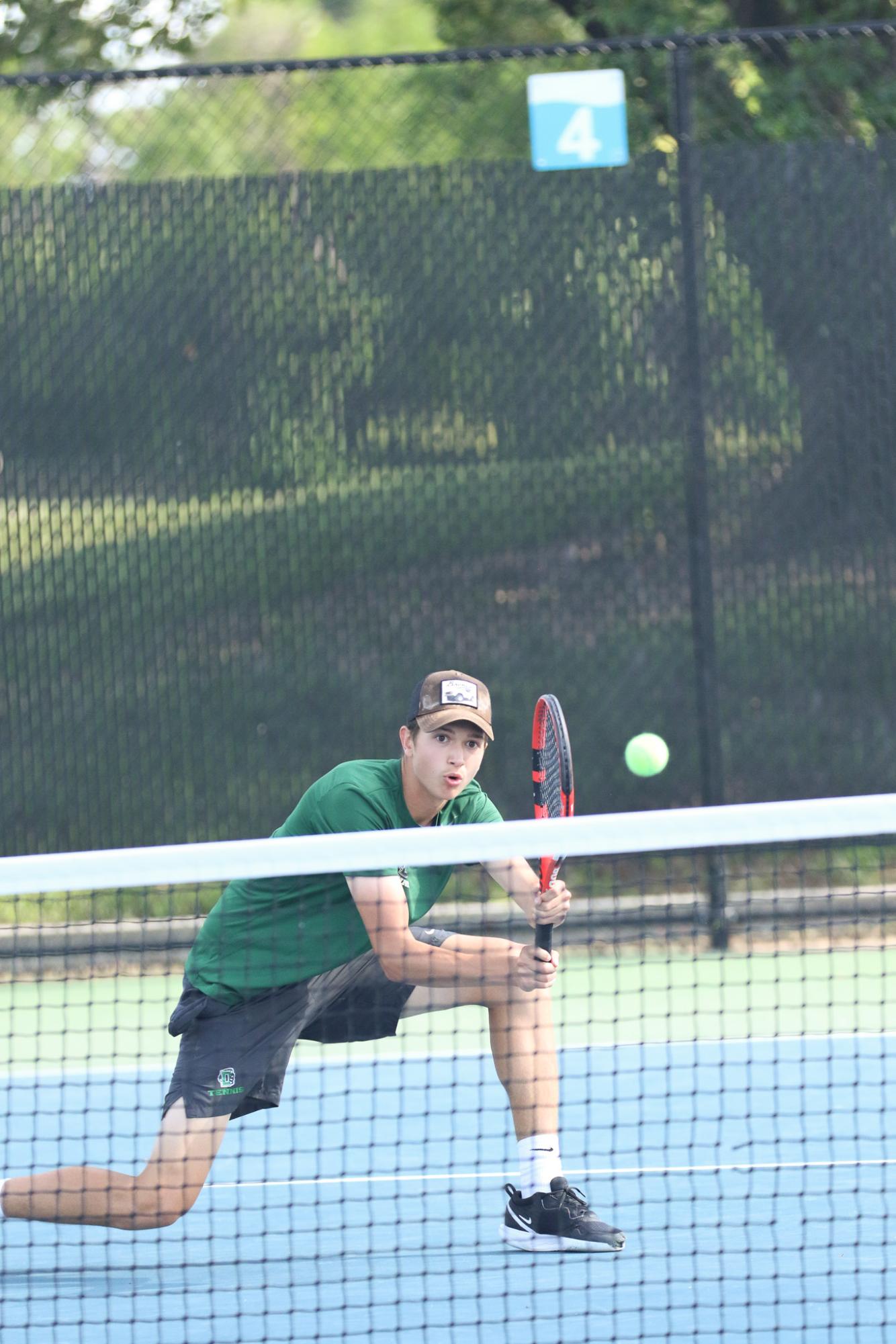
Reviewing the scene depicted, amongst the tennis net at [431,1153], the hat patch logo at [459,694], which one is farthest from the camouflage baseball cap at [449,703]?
the tennis net at [431,1153]

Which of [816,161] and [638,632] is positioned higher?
[816,161]

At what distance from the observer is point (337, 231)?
564 cm

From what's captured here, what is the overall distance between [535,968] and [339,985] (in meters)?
0.44

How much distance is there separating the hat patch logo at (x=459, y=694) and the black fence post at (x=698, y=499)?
2517mm

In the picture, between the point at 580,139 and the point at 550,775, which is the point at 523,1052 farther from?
the point at 580,139

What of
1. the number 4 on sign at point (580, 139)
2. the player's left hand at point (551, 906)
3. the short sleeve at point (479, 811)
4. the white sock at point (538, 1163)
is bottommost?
the white sock at point (538, 1163)

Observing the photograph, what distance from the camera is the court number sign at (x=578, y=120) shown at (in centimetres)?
556

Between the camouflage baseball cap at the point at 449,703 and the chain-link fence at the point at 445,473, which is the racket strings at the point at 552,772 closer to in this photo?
the camouflage baseball cap at the point at 449,703

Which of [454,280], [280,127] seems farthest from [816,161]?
[280,127]

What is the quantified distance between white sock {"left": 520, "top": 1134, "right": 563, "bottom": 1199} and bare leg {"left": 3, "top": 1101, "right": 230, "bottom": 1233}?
23.1 inches

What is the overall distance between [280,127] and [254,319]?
2784 mm

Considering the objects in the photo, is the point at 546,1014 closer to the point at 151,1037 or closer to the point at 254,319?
the point at 151,1037

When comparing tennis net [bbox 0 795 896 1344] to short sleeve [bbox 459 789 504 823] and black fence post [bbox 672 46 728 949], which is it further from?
black fence post [bbox 672 46 728 949]

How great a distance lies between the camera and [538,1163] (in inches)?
129
